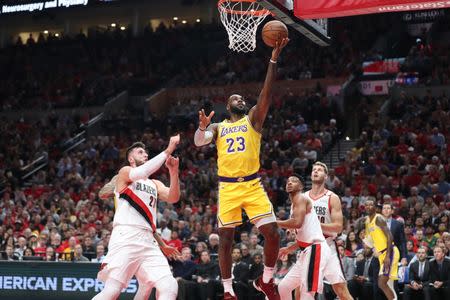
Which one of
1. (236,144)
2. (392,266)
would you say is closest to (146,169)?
(236,144)

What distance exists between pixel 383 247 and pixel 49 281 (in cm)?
752

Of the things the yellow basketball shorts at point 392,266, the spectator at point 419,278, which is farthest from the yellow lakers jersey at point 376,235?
the spectator at point 419,278

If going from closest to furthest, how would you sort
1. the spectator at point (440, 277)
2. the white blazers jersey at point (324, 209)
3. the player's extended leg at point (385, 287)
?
the white blazers jersey at point (324, 209) → the player's extended leg at point (385, 287) → the spectator at point (440, 277)

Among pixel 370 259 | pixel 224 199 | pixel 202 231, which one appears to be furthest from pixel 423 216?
pixel 224 199

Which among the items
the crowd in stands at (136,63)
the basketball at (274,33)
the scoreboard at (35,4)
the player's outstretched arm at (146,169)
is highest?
the scoreboard at (35,4)

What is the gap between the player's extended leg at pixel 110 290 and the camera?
359 inches

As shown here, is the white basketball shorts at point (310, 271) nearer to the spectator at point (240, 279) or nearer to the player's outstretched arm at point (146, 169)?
the player's outstretched arm at point (146, 169)

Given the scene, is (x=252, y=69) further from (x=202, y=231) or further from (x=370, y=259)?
(x=370, y=259)

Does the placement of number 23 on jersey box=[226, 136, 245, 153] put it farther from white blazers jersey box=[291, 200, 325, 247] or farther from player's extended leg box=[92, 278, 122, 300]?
player's extended leg box=[92, 278, 122, 300]

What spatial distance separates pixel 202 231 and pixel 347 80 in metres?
11.4

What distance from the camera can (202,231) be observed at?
19812 millimetres

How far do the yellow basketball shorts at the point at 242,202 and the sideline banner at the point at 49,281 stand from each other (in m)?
7.17

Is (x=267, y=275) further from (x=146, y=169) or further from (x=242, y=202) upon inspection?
(x=146, y=169)

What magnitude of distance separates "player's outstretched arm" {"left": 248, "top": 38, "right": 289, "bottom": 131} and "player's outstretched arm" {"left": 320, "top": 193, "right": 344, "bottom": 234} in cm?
161
